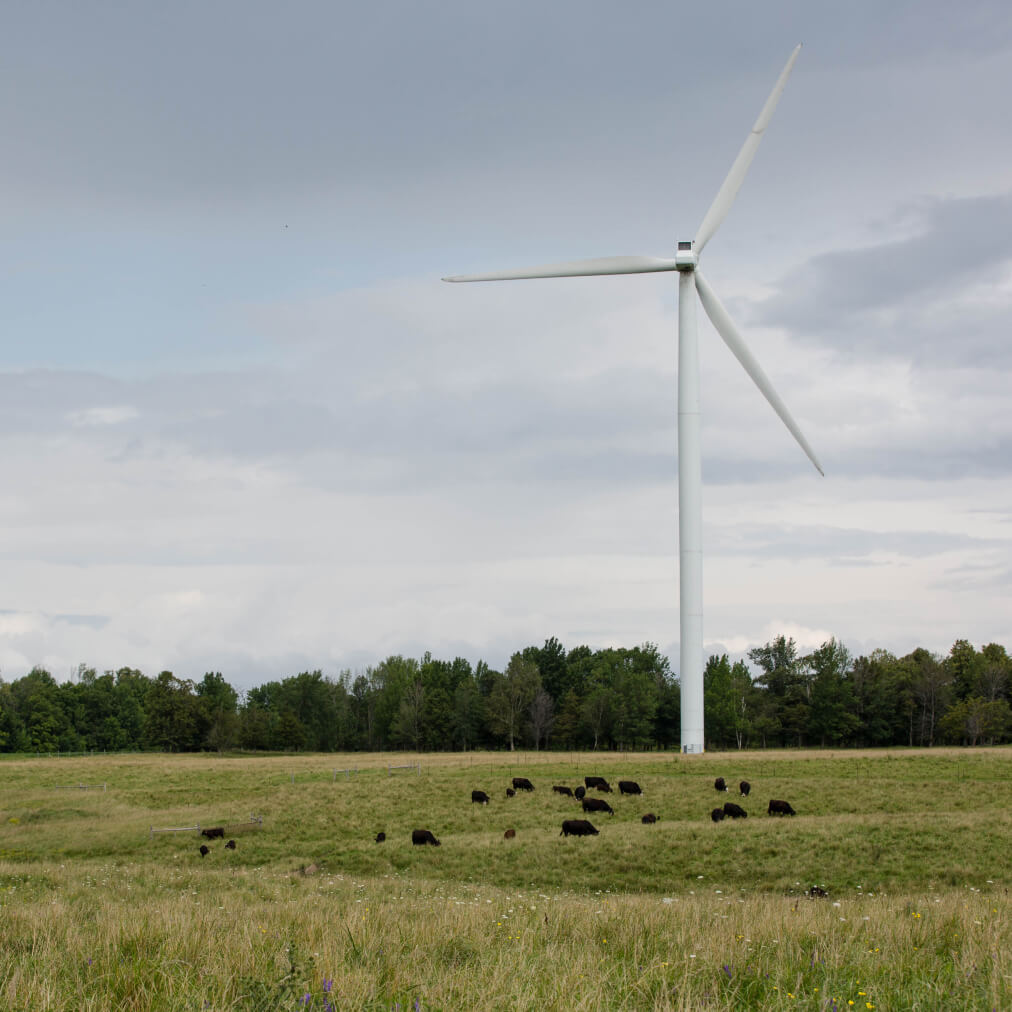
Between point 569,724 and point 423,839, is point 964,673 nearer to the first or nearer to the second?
point 569,724

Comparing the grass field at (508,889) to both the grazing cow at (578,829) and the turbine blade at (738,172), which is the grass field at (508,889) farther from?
the turbine blade at (738,172)

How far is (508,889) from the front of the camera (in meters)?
25.9

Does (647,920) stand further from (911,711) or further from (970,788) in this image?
(911,711)

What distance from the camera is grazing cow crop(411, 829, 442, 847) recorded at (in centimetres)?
3289

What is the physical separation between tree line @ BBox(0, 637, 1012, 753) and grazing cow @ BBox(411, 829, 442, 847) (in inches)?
3308

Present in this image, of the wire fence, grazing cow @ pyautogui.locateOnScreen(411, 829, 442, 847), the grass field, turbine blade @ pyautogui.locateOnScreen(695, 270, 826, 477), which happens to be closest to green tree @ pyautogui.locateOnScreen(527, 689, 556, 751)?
the grass field

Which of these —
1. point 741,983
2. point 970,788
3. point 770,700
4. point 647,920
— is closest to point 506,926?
point 647,920

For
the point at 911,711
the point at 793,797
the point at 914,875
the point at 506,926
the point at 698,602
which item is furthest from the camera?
the point at 911,711

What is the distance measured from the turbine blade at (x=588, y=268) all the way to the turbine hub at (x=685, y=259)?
39cm

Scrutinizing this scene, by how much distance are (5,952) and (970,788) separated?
131ft

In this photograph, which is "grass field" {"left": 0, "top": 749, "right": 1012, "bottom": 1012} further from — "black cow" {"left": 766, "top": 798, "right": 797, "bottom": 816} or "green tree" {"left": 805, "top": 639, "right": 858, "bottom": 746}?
"green tree" {"left": 805, "top": 639, "right": 858, "bottom": 746}

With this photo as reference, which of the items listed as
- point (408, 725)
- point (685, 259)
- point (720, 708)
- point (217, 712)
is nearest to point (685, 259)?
point (685, 259)

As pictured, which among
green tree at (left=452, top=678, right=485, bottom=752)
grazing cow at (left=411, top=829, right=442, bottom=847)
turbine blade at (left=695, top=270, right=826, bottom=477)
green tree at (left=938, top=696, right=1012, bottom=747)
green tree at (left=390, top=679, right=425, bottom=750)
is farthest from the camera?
green tree at (left=390, top=679, right=425, bottom=750)

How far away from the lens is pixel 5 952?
8.15 meters
